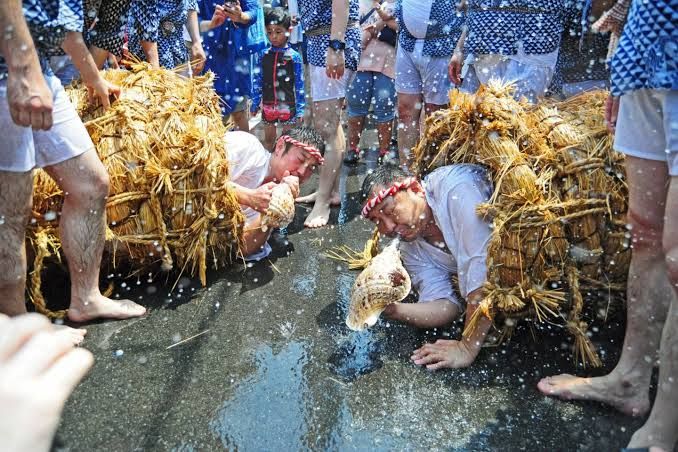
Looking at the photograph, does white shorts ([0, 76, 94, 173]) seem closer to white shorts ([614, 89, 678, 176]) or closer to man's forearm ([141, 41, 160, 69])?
man's forearm ([141, 41, 160, 69])

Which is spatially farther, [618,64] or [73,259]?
[73,259]

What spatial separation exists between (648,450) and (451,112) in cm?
185

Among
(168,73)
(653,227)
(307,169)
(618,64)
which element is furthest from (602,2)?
(168,73)

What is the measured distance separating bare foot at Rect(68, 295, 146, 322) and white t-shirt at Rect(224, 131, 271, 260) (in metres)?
0.89

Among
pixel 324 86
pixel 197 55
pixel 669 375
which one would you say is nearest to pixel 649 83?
pixel 669 375

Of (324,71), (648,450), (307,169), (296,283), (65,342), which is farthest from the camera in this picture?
(324,71)

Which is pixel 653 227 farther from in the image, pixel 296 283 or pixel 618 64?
pixel 296 283

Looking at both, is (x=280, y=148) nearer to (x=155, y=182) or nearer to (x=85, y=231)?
(x=155, y=182)

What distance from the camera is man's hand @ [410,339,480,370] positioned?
2699mm

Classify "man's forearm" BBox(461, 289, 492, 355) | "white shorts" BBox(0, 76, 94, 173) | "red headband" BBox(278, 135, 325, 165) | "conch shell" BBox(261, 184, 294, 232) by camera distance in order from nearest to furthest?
"white shorts" BBox(0, 76, 94, 173) → "man's forearm" BBox(461, 289, 492, 355) → "conch shell" BBox(261, 184, 294, 232) → "red headband" BBox(278, 135, 325, 165)

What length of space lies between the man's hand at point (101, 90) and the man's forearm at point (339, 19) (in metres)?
1.74

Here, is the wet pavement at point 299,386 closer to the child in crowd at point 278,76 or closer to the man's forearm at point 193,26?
the man's forearm at point 193,26

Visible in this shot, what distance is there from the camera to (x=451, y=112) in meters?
3.13

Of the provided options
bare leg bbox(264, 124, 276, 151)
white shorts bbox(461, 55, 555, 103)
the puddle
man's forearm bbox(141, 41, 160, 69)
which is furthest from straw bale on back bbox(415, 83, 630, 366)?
bare leg bbox(264, 124, 276, 151)
